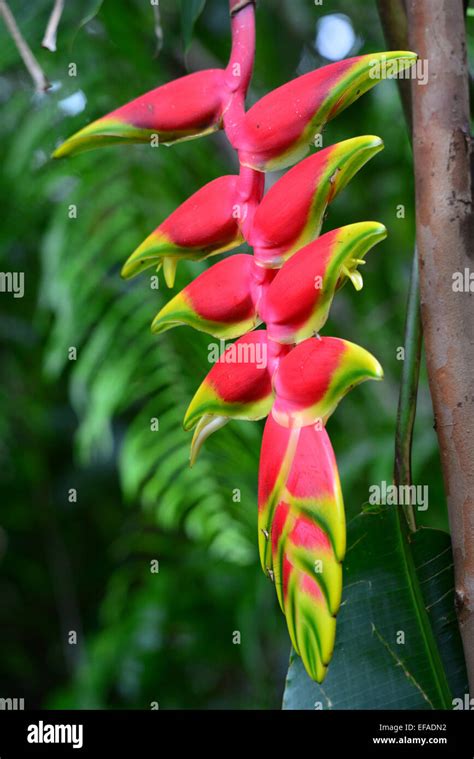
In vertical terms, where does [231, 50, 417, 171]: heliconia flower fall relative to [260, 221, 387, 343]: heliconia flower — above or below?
above

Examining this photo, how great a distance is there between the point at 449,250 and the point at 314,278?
6 cm

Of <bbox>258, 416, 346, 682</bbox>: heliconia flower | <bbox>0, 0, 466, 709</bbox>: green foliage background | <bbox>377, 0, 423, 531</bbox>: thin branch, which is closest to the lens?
→ <bbox>258, 416, 346, 682</bbox>: heliconia flower

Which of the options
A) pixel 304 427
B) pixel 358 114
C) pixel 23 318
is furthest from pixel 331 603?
pixel 23 318

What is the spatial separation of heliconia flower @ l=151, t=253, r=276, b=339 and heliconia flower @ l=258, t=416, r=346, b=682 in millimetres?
42

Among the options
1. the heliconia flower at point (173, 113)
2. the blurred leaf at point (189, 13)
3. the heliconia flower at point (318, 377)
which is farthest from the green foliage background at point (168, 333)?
the heliconia flower at point (318, 377)

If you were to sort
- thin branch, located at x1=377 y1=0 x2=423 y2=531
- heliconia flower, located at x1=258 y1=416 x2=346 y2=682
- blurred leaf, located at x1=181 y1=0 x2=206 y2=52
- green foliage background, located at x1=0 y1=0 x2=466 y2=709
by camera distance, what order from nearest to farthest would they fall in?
heliconia flower, located at x1=258 y1=416 x2=346 y2=682 → thin branch, located at x1=377 y1=0 x2=423 y2=531 → blurred leaf, located at x1=181 y1=0 x2=206 y2=52 → green foliage background, located at x1=0 y1=0 x2=466 y2=709

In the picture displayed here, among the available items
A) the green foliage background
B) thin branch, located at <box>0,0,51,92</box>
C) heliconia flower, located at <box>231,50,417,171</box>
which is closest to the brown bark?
heliconia flower, located at <box>231,50,417,171</box>

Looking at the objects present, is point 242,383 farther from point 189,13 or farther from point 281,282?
point 189,13

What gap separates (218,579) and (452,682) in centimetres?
98

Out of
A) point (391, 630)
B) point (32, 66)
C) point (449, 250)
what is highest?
point (32, 66)

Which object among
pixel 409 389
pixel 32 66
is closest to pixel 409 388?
pixel 409 389

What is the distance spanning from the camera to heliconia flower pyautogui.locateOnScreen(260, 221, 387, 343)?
246 millimetres

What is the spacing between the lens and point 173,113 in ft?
1.02

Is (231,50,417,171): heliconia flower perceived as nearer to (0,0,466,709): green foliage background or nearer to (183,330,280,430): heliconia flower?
(183,330,280,430): heliconia flower
